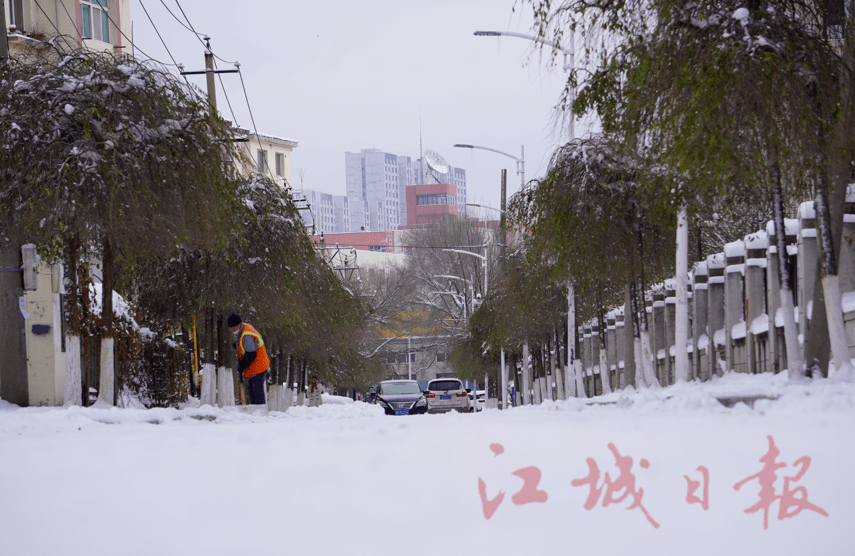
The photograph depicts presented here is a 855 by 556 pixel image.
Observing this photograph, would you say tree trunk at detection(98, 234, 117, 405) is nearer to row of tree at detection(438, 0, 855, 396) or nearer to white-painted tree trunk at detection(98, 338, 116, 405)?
white-painted tree trunk at detection(98, 338, 116, 405)

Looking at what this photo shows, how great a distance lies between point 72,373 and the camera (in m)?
14.3

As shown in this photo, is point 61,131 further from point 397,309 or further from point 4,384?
point 397,309

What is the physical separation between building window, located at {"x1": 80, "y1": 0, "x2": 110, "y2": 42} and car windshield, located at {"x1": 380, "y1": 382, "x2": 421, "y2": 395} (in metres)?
15.9

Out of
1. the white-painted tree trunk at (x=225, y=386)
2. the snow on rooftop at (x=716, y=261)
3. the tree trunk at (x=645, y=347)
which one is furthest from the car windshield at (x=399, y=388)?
the snow on rooftop at (x=716, y=261)

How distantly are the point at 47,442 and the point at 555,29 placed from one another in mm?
7412

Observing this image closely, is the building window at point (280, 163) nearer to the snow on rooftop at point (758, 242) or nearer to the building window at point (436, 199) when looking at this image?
the snow on rooftop at point (758, 242)

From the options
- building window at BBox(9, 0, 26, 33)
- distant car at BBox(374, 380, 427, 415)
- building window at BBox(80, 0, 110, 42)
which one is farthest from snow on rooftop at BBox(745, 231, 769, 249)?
building window at BBox(80, 0, 110, 42)

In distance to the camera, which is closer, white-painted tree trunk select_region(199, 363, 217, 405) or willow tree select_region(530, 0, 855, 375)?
willow tree select_region(530, 0, 855, 375)

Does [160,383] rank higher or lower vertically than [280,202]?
lower

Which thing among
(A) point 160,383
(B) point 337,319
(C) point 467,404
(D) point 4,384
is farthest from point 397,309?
(D) point 4,384

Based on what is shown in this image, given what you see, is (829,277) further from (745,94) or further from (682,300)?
(682,300)

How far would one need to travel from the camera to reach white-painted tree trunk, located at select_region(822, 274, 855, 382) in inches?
377

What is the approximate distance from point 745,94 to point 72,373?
10.0 meters

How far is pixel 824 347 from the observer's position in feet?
34.3
